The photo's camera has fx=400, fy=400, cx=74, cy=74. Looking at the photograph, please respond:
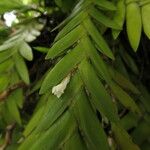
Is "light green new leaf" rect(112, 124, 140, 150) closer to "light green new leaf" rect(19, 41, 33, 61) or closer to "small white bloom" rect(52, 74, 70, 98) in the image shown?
"small white bloom" rect(52, 74, 70, 98)

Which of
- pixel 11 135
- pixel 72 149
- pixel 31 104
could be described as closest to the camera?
pixel 72 149

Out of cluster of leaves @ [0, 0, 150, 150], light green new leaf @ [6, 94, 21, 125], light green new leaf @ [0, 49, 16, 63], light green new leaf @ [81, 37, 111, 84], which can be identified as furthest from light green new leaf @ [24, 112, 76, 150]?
light green new leaf @ [0, 49, 16, 63]

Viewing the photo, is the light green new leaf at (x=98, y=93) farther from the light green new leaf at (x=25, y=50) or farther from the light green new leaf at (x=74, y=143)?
the light green new leaf at (x=25, y=50)

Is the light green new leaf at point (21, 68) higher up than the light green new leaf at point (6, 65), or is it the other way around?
the light green new leaf at point (6, 65)

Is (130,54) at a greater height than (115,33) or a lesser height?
lesser

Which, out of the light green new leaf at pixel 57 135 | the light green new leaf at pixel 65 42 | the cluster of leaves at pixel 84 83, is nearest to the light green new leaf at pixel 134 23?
the cluster of leaves at pixel 84 83

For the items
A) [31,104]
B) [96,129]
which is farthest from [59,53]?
[31,104]

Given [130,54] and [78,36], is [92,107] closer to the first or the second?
[78,36]

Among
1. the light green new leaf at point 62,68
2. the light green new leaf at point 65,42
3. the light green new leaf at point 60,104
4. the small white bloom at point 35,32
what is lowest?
the light green new leaf at point 60,104
